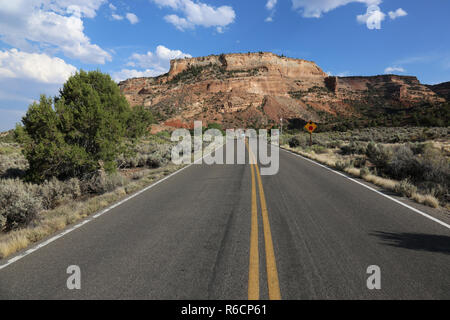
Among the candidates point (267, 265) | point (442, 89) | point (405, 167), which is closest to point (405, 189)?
point (405, 167)

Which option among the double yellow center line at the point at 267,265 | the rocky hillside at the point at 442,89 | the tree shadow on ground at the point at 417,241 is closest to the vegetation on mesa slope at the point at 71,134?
the double yellow center line at the point at 267,265

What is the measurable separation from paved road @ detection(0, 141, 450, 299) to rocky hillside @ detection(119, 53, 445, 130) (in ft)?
231

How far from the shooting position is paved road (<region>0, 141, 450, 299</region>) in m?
2.87

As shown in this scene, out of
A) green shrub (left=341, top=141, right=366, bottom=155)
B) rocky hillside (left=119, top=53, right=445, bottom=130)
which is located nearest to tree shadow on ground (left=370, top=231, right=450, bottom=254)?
green shrub (left=341, top=141, right=366, bottom=155)

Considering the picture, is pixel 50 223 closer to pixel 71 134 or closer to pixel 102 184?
pixel 102 184

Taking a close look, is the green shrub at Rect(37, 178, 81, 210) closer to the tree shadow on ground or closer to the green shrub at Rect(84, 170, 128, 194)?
the green shrub at Rect(84, 170, 128, 194)

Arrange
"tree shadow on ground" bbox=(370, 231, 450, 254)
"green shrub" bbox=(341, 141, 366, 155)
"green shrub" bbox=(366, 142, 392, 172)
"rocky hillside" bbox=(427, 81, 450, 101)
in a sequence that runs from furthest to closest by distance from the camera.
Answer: "rocky hillside" bbox=(427, 81, 450, 101)
"green shrub" bbox=(341, 141, 366, 155)
"green shrub" bbox=(366, 142, 392, 172)
"tree shadow on ground" bbox=(370, 231, 450, 254)

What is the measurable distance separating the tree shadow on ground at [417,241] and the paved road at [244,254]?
0.02 metres

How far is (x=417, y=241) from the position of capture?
4.19 m

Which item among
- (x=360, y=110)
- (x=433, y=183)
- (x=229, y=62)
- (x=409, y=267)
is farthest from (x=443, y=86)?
(x=409, y=267)

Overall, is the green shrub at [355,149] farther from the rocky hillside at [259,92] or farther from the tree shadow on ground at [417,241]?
the rocky hillside at [259,92]

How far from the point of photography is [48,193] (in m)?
8.07

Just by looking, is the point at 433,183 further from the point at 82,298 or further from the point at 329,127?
the point at 329,127

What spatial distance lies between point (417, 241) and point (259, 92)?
98.6 meters
